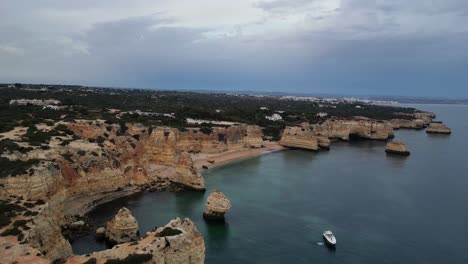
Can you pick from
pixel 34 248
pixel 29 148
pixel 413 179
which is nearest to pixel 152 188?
pixel 29 148

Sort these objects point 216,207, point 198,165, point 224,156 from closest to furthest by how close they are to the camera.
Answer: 1. point 216,207
2. point 198,165
3. point 224,156

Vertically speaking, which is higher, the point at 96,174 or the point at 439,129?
the point at 96,174

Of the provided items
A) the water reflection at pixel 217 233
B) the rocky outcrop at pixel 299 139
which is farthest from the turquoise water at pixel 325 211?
the rocky outcrop at pixel 299 139

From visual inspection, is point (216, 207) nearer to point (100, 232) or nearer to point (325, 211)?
point (100, 232)

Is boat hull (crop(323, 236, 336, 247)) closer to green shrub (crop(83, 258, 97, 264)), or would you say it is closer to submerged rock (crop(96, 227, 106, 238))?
submerged rock (crop(96, 227, 106, 238))

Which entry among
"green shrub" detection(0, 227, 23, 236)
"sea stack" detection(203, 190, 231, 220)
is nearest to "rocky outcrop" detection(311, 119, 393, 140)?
"sea stack" detection(203, 190, 231, 220)

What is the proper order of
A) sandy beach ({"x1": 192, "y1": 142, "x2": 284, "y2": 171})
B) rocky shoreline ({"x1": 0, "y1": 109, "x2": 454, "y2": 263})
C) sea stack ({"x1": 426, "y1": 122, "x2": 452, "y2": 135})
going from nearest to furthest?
rocky shoreline ({"x1": 0, "y1": 109, "x2": 454, "y2": 263})
sandy beach ({"x1": 192, "y1": 142, "x2": 284, "y2": 171})
sea stack ({"x1": 426, "y1": 122, "x2": 452, "y2": 135})

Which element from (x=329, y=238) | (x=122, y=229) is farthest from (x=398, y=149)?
(x=122, y=229)

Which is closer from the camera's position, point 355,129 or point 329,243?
point 329,243
